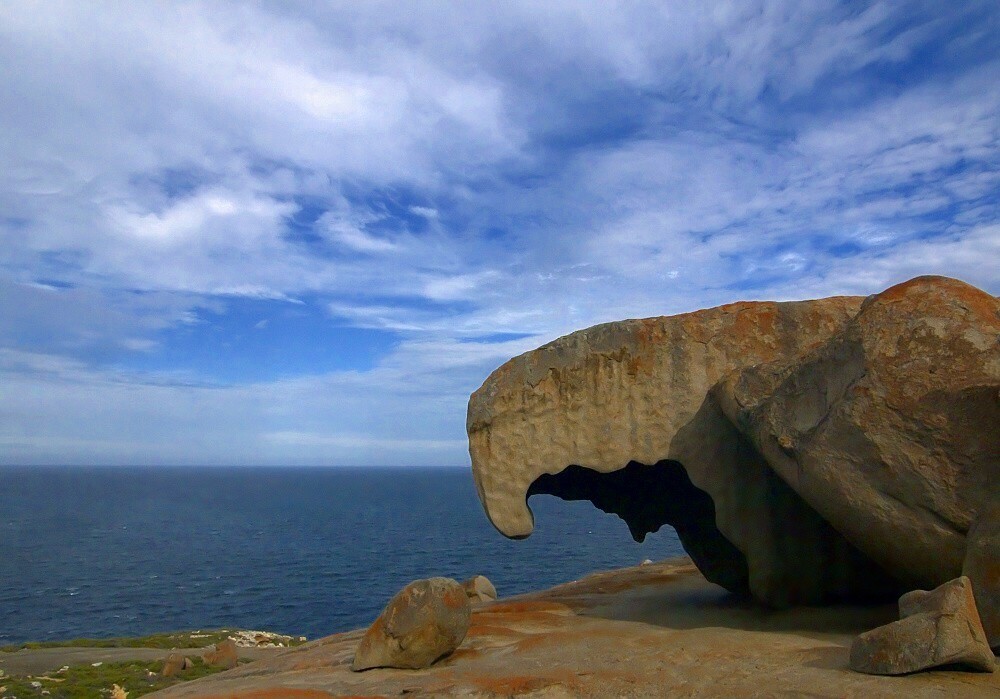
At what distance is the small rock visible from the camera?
21.9 m

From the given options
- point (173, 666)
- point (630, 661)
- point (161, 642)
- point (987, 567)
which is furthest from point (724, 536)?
point (161, 642)

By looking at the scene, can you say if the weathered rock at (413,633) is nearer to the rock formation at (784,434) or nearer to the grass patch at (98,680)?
the rock formation at (784,434)

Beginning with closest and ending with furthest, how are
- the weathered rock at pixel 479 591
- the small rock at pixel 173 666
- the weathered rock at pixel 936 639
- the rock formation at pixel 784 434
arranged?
1. the weathered rock at pixel 936 639
2. the rock formation at pixel 784 434
3. the weathered rock at pixel 479 591
4. the small rock at pixel 173 666

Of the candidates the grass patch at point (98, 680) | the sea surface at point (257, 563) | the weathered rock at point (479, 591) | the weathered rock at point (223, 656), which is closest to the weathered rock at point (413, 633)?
the weathered rock at point (479, 591)

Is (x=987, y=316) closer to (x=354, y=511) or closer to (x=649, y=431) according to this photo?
(x=649, y=431)

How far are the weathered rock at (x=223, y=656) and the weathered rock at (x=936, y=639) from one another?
64.3ft

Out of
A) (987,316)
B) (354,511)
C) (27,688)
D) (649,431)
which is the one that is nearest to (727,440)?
(649,431)

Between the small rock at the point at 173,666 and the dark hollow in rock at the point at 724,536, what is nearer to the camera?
the dark hollow in rock at the point at 724,536

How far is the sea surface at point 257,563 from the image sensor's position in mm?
38250

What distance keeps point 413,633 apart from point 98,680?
17.0 metres

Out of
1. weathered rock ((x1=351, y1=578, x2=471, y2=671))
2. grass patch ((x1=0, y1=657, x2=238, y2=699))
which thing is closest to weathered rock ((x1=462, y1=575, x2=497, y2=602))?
weathered rock ((x1=351, y1=578, x2=471, y2=671))

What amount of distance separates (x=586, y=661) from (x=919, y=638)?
3.40m

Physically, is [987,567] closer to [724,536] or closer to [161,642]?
[724,536]

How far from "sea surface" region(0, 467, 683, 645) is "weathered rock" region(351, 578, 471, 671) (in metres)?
26.4
